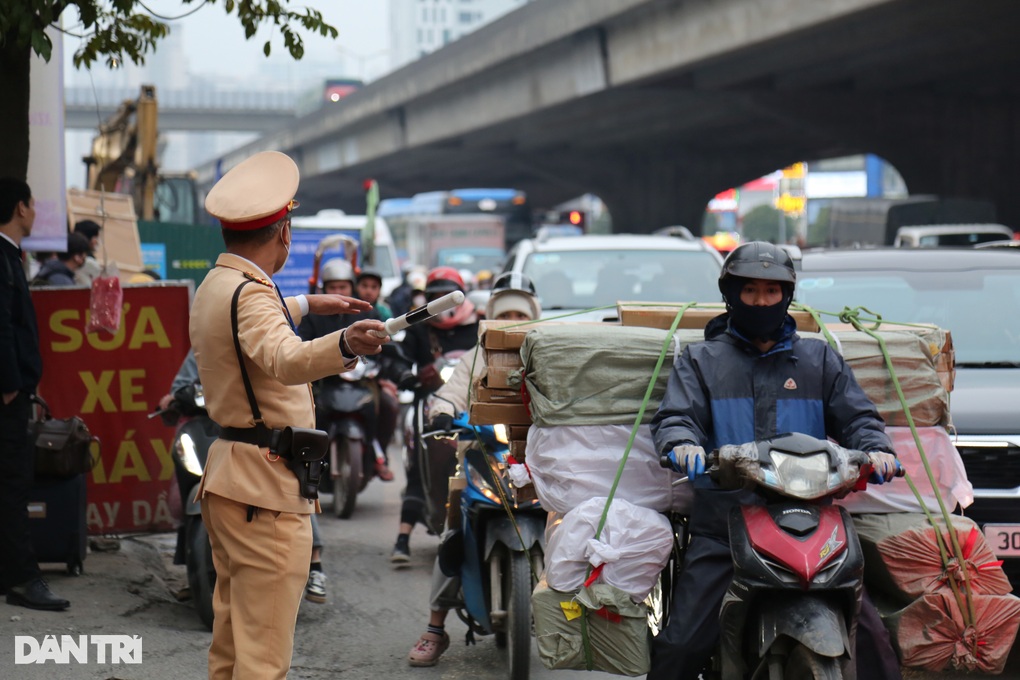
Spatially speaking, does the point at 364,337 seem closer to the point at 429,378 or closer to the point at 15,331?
the point at 15,331

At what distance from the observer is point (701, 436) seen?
14.8 ft

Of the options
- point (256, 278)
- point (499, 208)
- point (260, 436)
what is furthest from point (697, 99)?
point (260, 436)

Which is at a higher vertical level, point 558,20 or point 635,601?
point 558,20

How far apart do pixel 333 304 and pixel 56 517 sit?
11.7ft

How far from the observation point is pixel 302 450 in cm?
430

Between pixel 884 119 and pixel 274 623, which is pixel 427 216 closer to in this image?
pixel 884 119

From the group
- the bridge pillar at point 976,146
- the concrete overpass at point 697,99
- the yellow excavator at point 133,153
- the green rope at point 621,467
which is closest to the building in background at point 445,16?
the concrete overpass at point 697,99

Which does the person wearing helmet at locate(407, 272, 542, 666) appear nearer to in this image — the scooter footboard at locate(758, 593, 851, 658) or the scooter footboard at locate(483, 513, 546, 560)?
the scooter footboard at locate(483, 513, 546, 560)

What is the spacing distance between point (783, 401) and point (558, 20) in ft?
84.2

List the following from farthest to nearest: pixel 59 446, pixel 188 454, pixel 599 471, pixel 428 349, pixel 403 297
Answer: pixel 403 297, pixel 428 349, pixel 59 446, pixel 188 454, pixel 599 471

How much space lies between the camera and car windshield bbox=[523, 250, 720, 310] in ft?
35.5

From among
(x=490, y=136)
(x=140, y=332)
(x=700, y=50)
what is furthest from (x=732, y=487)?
A: (x=490, y=136)

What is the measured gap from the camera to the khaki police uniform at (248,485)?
4.29 m

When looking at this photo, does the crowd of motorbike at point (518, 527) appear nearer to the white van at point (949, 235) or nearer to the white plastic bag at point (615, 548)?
the white plastic bag at point (615, 548)
